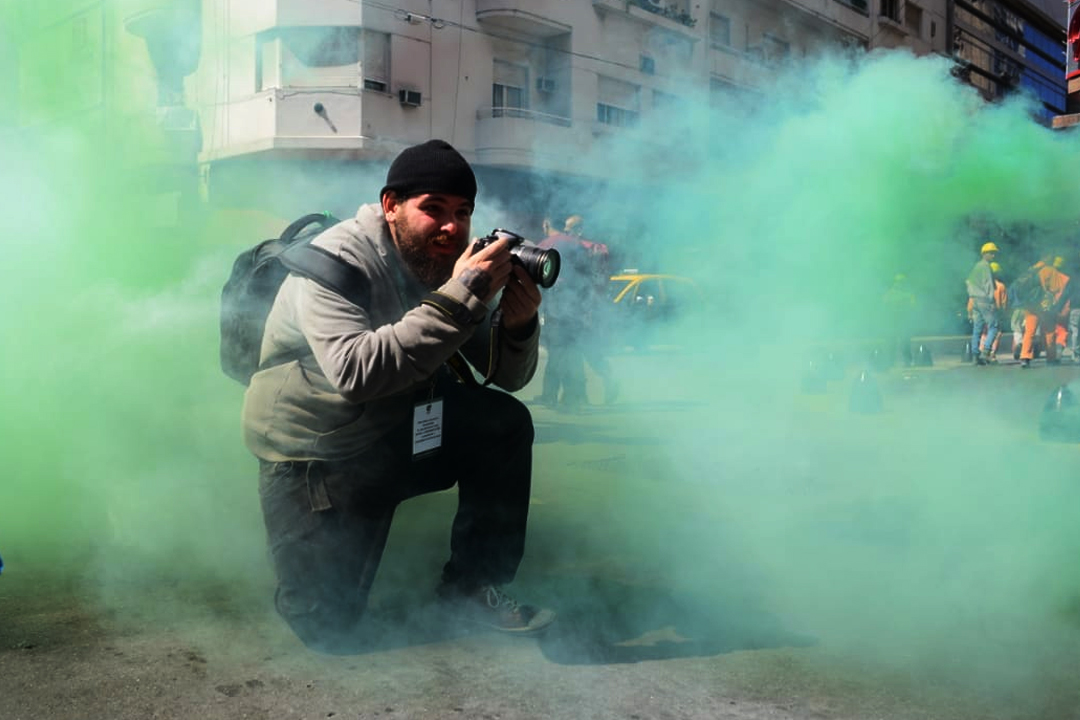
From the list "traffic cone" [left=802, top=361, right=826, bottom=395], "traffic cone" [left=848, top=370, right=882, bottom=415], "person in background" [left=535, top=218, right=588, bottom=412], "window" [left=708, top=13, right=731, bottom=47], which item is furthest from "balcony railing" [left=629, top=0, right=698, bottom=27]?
"traffic cone" [left=802, top=361, right=826, bottom=395]

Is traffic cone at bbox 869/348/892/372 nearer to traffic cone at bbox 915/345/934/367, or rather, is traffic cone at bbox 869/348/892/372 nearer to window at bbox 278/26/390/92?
traffic cone at bbox 915/345/934/367

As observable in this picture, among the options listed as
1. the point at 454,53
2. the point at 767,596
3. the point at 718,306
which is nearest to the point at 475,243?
the point at 767,596

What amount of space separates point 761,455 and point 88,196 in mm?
3358

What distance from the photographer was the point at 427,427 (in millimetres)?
2471

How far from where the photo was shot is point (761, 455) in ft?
16.5

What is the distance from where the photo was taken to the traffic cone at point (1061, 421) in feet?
18.6

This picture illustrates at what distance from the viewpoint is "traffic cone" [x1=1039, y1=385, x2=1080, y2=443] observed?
18.6ft

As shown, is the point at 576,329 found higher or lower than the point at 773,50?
lower

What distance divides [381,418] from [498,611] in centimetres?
57

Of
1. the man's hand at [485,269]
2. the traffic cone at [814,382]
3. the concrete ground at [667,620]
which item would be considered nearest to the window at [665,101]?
the concrete ground at [667,620]

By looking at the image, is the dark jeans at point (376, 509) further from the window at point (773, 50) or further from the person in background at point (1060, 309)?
the person in background at point (1060, 309)

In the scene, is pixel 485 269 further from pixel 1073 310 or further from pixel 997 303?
pixel 1073 310

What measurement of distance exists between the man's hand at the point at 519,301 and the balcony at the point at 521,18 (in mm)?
5048

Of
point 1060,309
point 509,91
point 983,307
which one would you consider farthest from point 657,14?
point 1060,309
